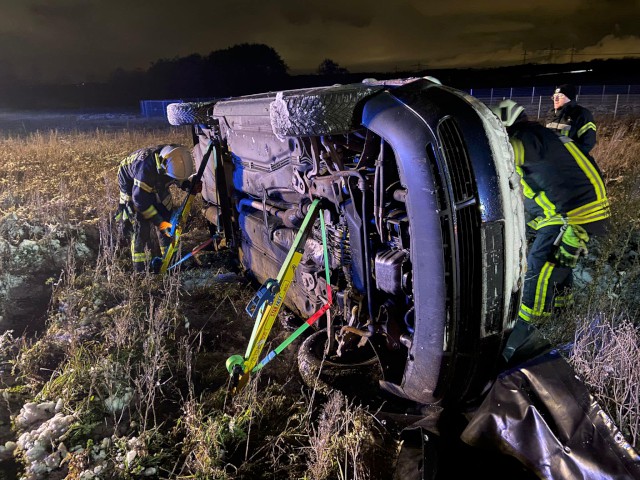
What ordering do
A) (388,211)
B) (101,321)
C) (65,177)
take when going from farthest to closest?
(65,177), (101,321), (388,211)

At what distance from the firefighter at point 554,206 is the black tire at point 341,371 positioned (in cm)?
116

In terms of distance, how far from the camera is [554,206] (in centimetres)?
326

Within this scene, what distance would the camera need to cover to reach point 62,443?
7.38ft

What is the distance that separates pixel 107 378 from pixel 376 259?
6.15 feet

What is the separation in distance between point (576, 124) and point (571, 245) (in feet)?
7.49

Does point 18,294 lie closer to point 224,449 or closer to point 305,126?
point 224,449

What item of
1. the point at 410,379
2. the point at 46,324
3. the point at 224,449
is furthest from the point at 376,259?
the point at 46,324

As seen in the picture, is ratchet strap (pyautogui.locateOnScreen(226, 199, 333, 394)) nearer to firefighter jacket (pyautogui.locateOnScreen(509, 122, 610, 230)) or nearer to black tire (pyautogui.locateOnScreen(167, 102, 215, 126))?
firefighter jacket (pyautogui.locateOnScreen(509, 122, 610, 230))

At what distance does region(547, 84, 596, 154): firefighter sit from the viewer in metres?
4.77

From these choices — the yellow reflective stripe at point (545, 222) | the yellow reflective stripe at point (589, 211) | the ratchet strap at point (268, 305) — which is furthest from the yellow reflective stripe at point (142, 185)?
the yellow reflective stripe at point (589, 211)

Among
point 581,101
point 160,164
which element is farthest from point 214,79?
point 160,164

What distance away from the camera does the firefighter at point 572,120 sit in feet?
15.6

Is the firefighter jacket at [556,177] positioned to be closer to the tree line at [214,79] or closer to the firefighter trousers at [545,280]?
the firefighter trousers at [545,280]

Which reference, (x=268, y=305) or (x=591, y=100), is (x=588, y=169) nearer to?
(x=268, y=305)
